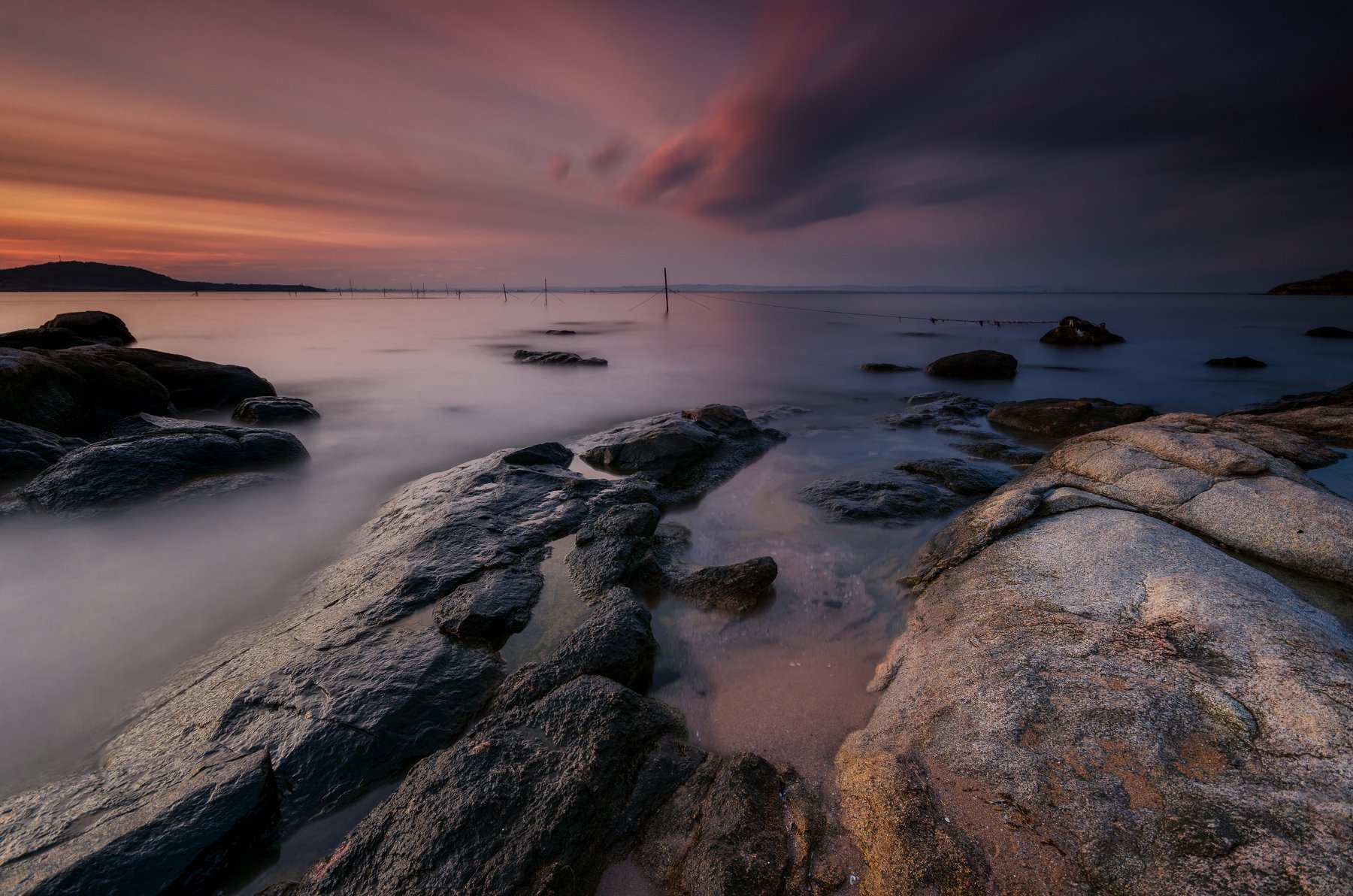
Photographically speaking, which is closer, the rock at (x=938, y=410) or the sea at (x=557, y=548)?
the sea at (x=557, y=548)

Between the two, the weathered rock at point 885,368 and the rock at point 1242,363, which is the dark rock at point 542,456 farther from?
the rock at point 1242,363

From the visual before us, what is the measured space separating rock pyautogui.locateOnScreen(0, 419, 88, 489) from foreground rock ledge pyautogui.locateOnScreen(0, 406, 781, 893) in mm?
5814

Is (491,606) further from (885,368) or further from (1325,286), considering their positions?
(1325,286)

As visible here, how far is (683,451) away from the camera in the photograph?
827 cm

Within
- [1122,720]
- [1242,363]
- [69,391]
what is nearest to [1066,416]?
[1122,720]

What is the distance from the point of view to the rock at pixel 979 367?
715 inches

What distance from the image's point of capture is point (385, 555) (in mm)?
5289

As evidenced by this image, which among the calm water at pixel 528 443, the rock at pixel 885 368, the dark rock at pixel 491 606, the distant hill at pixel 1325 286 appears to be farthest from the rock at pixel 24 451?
the distant hill at pixel 1325 286

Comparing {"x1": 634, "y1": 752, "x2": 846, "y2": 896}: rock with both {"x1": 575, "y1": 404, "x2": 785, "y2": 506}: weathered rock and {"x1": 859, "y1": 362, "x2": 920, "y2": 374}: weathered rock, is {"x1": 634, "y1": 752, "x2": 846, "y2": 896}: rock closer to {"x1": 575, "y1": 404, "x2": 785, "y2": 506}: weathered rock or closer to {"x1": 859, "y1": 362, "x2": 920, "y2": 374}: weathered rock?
{"x1": 575, "y1": 404, "x2": 785, "y2": 506}: weathered rock

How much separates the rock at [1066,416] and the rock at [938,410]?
0.92 meters

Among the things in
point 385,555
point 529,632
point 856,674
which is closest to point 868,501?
point 856,674

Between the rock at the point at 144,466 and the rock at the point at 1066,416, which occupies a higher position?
the rock at the point at 144,466

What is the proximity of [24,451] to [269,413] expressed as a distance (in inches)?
170

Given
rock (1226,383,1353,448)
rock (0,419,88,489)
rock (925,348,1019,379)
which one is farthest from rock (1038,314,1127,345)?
rock (0,419,88,489)
